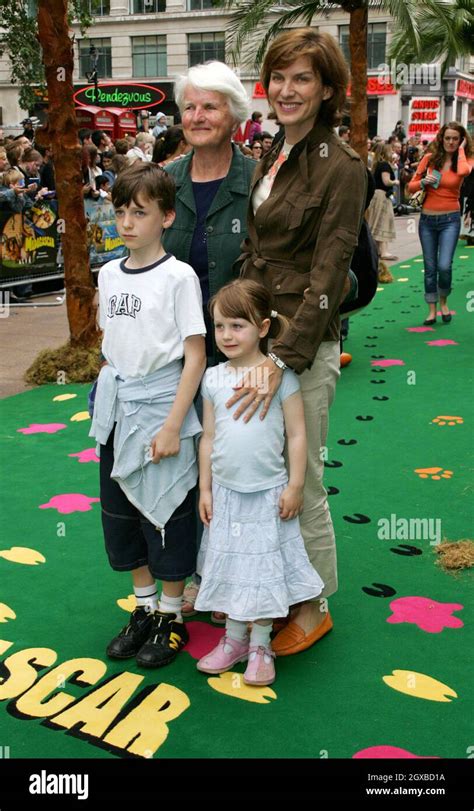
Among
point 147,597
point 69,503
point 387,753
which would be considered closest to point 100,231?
point 69,503

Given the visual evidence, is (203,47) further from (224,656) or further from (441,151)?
(224,656)

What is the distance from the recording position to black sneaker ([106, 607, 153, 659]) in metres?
3.05

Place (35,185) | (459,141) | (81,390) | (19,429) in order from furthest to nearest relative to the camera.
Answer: (35,185)
(459,141)
(81,390)
(19,429)

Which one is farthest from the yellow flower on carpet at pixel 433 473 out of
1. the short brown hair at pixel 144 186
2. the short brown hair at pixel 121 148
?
the short brown hair at pixel 121 148

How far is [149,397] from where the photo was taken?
9.37 feet

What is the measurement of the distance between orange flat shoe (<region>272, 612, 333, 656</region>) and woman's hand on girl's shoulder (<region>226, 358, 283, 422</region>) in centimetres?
84

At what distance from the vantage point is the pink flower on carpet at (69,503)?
4.35 meters

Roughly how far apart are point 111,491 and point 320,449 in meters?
0.73

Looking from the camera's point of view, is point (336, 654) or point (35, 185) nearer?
point (336, 654)

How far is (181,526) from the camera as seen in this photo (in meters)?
2.97

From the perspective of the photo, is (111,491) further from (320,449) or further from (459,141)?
(459,141)

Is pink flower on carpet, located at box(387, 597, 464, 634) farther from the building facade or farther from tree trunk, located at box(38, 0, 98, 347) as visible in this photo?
the building facade

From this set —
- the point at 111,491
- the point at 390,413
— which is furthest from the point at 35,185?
the point at 111,491

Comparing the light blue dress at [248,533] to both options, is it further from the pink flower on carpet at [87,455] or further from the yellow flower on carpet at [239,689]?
the pink flower on carpet at [87,455]
